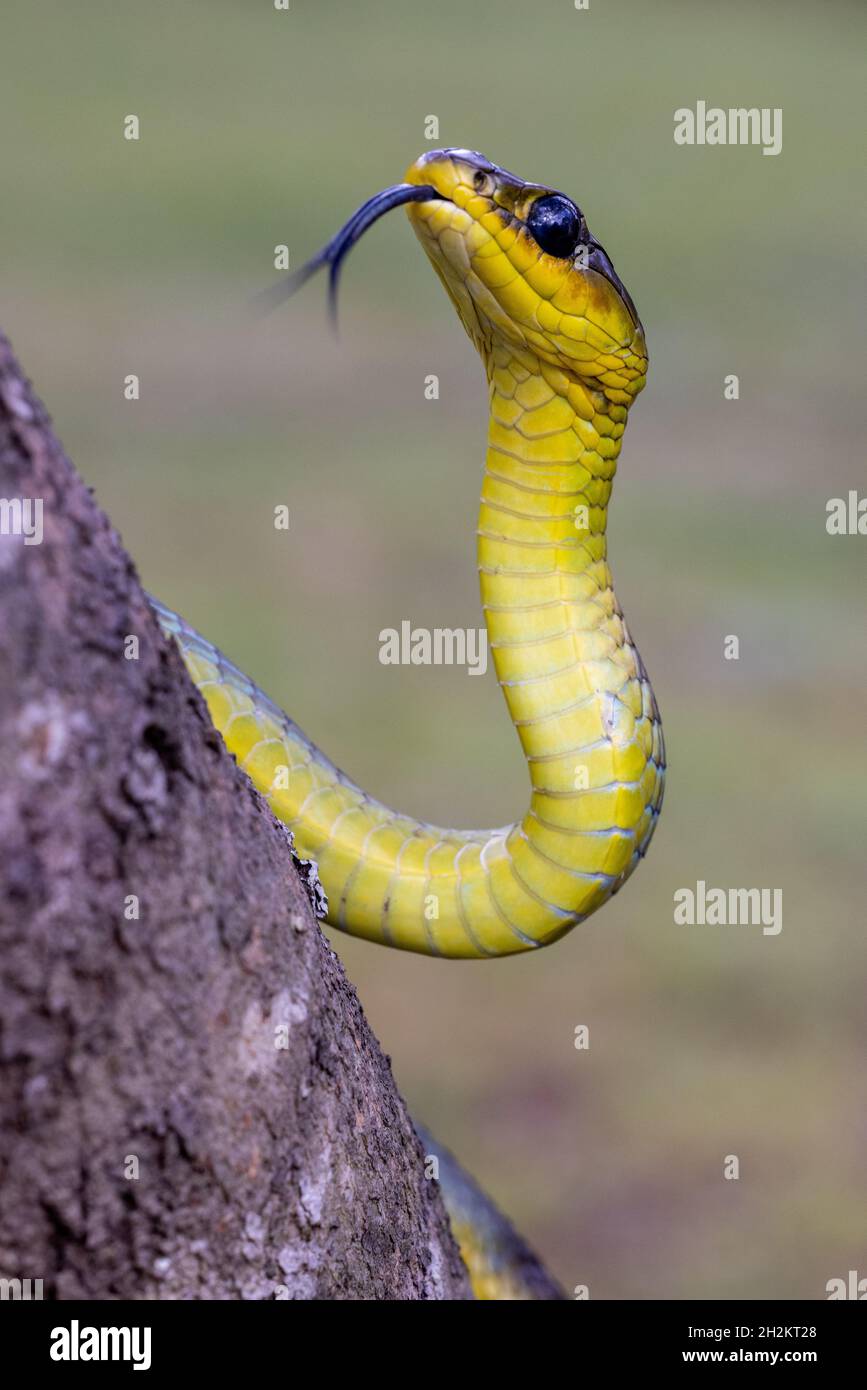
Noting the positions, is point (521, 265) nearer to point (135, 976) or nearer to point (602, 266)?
point (602, 266)

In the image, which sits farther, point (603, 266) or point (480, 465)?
point (480, 465)

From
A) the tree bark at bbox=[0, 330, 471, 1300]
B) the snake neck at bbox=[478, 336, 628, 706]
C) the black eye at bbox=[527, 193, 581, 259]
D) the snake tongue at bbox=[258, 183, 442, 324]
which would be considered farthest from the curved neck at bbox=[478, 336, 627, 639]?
the tree bark at bbox=[0, 330, 471, 1300]

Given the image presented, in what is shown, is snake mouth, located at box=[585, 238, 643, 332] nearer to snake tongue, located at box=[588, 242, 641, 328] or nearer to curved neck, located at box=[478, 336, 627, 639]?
snake tongue, located at box=[588, 242, 641, 328]

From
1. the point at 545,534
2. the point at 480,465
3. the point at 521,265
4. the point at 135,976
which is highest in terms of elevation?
the point at 480,465

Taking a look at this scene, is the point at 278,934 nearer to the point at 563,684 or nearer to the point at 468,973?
the point at 563,684

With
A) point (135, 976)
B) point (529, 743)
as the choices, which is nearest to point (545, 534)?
point (529, 743)

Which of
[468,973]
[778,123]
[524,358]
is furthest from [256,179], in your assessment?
[524,358]
